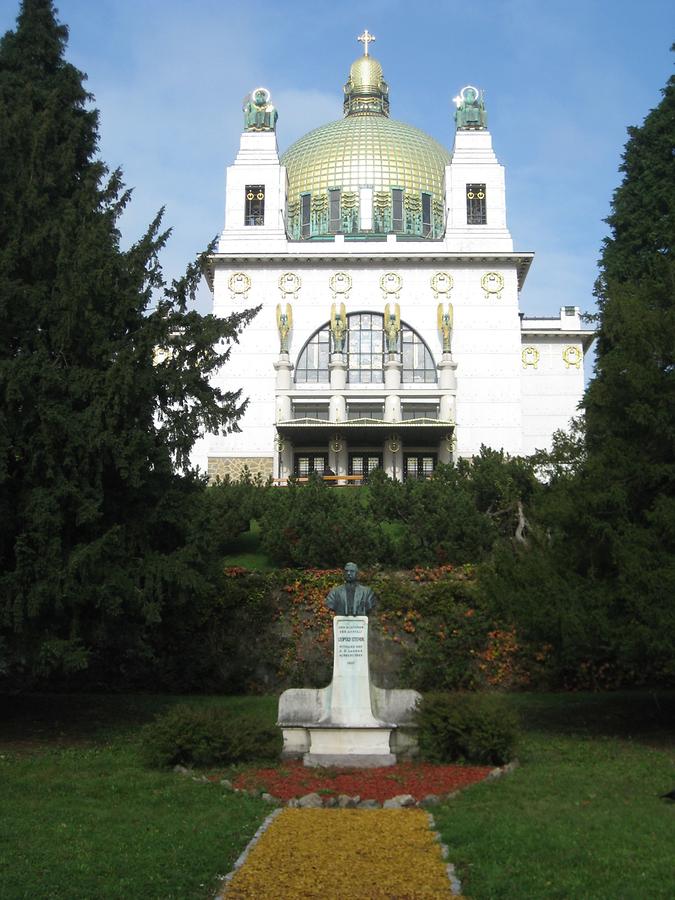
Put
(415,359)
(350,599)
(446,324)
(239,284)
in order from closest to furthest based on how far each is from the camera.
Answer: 1. (350,599)
2. (446,324)
3. (239,284)
4. (415,359)

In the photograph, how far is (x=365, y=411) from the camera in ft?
161

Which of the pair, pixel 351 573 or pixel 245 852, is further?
pixel 351 573

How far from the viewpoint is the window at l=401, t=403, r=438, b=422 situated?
49062 mm

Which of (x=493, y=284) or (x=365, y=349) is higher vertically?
(x=493, y=284)

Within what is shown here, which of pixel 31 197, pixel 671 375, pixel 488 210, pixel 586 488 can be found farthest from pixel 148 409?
pixel 488 210

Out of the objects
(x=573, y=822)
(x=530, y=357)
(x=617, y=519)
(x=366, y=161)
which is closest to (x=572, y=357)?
(x=530, y=357)

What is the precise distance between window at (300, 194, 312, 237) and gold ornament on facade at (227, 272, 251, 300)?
8113 millimetres

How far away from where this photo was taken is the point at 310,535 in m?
23.7

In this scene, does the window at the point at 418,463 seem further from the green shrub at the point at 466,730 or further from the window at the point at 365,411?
the green shrub at the point at 466,730

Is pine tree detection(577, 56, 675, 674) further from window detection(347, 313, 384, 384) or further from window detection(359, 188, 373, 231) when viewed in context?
window detection(359, 188, 373, 231)

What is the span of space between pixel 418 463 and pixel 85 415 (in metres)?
35.1

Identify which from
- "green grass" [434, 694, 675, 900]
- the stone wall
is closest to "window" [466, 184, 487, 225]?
the stone wall

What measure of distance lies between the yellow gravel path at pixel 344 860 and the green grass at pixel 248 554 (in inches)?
607

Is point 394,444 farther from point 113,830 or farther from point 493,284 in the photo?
point 113,830
